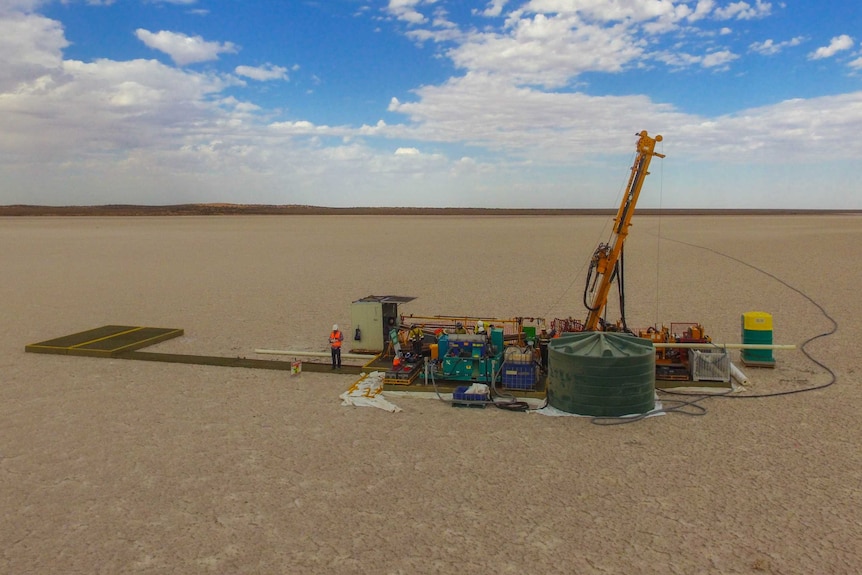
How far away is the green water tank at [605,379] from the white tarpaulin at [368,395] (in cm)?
333

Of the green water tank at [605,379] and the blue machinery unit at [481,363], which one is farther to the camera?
the blue machinery unit at [481,363]

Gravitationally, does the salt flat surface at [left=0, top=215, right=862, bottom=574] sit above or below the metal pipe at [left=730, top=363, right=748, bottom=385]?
below

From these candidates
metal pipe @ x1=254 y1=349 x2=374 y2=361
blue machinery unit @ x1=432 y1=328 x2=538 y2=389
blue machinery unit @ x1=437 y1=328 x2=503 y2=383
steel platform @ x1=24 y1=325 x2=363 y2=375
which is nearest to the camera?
blue machinery unit @ x1=432 y1=328 x2=538 y2=389

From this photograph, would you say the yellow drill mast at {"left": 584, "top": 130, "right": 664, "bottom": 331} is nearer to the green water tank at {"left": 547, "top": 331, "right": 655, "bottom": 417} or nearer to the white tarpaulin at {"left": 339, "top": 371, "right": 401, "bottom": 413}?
the green water tank at {"left": 547, "top": 331, "right": 655, "bottom": 417}

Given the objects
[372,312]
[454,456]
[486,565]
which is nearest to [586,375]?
[454,456]

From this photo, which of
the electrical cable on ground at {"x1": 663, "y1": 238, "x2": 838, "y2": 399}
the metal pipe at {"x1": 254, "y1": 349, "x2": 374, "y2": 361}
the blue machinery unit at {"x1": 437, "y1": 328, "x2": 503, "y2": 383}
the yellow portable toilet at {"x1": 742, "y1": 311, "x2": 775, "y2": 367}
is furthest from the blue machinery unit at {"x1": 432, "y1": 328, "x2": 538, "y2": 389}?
the yellow portable toilet at {"x1": 742, "y1": 311, "x2": 775, "y2": 367}

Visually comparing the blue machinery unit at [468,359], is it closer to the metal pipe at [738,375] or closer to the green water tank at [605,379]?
the green water tank at [605,379]

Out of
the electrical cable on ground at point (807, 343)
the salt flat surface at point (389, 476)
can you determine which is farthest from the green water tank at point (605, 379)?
the electrical cable on ground at point (807, 343)

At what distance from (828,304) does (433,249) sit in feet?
97.6

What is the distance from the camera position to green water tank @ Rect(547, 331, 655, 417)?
11.1m

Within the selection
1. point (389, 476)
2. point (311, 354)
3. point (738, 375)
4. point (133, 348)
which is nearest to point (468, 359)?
point (389, 476)

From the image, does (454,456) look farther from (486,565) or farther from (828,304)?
(828,304)

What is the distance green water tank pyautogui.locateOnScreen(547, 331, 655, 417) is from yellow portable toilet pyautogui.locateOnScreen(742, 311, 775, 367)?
465cm

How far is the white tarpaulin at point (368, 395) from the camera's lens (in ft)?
39.2
